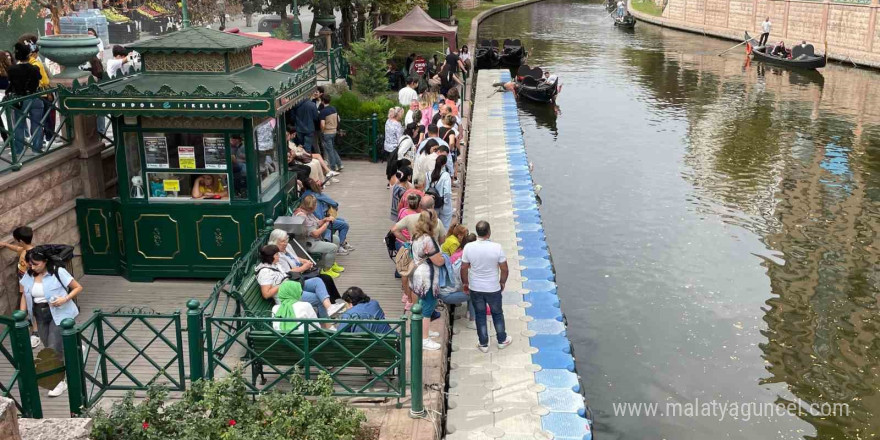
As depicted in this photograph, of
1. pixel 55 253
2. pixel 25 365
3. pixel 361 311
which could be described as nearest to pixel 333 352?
pixel 361 311

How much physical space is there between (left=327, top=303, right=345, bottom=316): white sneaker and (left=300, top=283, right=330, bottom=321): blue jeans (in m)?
0.14

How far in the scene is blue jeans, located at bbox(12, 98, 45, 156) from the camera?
36.9ft

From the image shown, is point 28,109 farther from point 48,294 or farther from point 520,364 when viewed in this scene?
point 520,364

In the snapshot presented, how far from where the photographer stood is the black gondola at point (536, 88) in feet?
105

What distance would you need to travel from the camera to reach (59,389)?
9039 mm

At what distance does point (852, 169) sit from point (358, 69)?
559 inches

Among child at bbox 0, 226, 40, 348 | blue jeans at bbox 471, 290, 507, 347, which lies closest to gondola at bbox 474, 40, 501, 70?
blue jeans at bbox 471, 290, 507, 347

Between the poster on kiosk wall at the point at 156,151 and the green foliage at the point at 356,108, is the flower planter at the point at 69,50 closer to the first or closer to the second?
the poster on kiosk wall at the point at 156,151

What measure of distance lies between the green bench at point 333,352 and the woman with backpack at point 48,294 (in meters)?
2.02

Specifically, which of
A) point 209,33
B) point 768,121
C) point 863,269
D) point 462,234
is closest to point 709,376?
point 462,234

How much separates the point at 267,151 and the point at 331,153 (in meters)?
5.86

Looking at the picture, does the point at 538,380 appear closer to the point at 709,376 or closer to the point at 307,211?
the point at 709,376

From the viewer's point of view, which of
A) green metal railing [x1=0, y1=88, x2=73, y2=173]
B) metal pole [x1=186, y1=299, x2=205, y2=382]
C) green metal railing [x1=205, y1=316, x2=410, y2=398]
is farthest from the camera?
green metal railing [x1=0, y1=88, x2=73, y2=173]

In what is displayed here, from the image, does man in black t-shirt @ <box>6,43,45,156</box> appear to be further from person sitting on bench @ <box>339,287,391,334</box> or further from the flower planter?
person sitting on bench @ <box>339,287,391,334</box>
